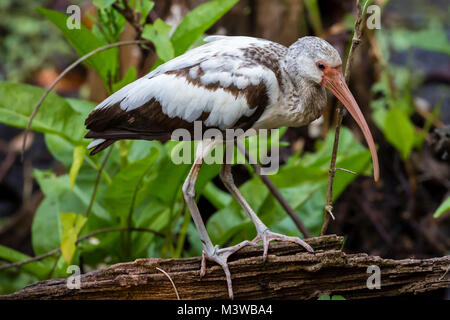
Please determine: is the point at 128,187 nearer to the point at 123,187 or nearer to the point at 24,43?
the point at 123,187

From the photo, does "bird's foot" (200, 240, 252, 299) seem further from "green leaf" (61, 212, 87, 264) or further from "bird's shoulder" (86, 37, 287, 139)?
"green leaf" (61, 212, 87, 264)

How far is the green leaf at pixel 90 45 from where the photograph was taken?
3.31 metres

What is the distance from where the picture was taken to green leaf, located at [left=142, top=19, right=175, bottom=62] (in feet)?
10.2

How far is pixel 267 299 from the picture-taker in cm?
287

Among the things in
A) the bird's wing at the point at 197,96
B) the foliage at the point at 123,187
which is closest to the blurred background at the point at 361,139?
the foliage at the point at 123,187

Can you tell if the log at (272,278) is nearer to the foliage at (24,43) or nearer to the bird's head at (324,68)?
the bird's head at (324,68)

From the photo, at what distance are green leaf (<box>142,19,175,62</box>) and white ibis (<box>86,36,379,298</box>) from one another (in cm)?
19

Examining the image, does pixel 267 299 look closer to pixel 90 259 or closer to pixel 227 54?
pixel 227 54

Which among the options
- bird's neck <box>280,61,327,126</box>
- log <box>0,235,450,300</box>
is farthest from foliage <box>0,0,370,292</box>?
bird's neck <box>280,61,327,126</box>

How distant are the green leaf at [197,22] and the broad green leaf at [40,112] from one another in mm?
817

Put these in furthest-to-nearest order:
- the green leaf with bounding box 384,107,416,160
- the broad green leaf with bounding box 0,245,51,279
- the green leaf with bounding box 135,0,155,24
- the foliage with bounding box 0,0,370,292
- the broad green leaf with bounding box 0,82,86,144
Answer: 1. the green leaf with bounding box 384,107,416,160
2. the broad green leaf with bounding box 0,245,51,279
3. the broad green leaf with bounding box 0,82,86,144
4. the foliage with bounding box 0,0,370,292
5. the green leaf with bounding box 135,0,155,24

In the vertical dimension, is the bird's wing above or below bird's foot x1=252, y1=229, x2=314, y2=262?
above

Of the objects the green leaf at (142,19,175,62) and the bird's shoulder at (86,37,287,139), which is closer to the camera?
the bird's shoulder at (86,37,287,139)

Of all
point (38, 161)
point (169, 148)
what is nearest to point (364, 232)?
point (169, 148)
